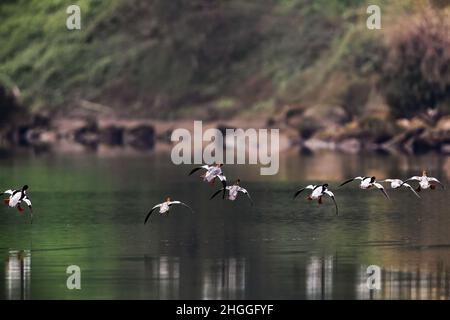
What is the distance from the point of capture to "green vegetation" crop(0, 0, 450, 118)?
137 meters

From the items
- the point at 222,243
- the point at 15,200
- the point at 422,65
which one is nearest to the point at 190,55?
the point at 422,65

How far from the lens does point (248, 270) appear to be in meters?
36.3

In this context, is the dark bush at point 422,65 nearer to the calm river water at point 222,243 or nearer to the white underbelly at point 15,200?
the calm river water at point 222,243

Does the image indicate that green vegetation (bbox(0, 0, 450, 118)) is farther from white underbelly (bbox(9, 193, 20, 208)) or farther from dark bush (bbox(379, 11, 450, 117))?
white underbelly (bbox(9, 193, 20, 208))

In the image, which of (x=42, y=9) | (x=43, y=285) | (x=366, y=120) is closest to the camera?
Answer: (x=43, y=285)

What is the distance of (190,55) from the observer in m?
159

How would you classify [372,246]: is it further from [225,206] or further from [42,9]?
[42,9]

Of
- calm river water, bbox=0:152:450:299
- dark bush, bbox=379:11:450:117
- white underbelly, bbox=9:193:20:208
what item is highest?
dark bush, bbox=379:11:450:117

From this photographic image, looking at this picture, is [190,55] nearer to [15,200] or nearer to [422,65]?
[422,65]

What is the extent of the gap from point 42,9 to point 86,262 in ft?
449

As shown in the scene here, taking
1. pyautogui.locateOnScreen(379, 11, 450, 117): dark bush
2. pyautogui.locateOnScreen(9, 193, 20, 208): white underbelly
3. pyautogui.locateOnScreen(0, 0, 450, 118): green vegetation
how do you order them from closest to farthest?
pyautogui.locateOnScreen(9, 193, 20, 208): white underbelly, pyautogui.locateOnScreen(379, 11, 450, 117): dark bush, pyautogui.locateOnScreen(0, 0, 450, 118): green vegetation

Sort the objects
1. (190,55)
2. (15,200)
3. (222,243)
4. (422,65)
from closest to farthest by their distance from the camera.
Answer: (222,243) → (15,200) → (422,65) → (190,55)

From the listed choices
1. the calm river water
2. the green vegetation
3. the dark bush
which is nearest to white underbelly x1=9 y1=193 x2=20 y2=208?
the calm river water
